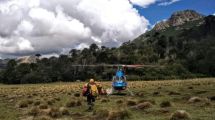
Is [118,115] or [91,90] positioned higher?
[91,90]

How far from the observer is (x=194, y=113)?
2178cm

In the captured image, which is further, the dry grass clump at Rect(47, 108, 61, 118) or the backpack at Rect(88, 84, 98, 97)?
the backpack at Rect(88, 84, 98, 97)

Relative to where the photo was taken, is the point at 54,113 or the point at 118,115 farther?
the point at 54,113

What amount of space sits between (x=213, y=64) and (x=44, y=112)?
12166cm

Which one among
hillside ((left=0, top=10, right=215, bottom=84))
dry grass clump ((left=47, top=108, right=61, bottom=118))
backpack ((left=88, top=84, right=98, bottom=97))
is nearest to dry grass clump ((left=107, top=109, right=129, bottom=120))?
dry grass clump ((left=47, top=108, right=61, bottom=118))

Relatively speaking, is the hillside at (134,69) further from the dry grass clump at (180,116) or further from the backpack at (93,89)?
the dry grass clump at (180,116)

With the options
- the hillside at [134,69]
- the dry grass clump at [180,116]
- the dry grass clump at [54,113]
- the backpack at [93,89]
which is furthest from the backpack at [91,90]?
the hillside at [134,69]

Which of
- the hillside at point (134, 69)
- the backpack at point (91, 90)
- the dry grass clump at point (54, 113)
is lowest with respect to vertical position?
the dry grass clump at point (54, 113)

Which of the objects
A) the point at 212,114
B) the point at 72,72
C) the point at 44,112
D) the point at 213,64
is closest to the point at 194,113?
the point at 212,114

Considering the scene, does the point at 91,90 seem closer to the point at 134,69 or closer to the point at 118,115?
the point at 118,115

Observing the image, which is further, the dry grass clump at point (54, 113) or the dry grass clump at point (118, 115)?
the dry grass clump at point (54, 113)

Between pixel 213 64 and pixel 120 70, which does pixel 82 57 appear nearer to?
pixel 213 64

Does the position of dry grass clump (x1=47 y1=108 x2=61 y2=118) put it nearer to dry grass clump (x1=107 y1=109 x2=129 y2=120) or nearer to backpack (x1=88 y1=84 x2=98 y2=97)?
dry grass clump (x1=107 y1=109 x2=129 y2=120)

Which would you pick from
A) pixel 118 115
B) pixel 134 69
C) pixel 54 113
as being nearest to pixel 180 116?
pixel 118 115
